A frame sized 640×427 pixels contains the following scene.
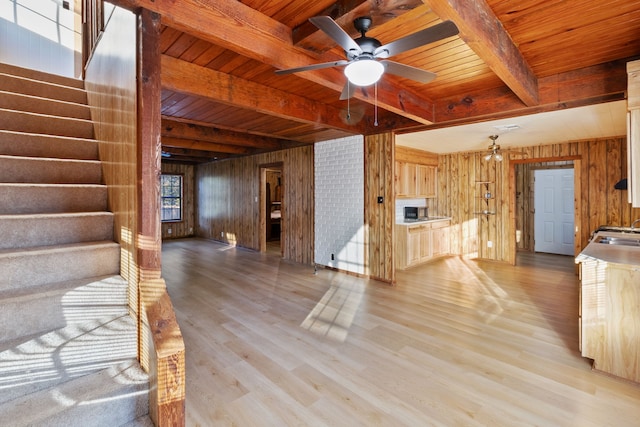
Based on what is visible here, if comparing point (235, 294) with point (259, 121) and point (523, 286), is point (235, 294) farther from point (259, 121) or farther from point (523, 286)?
point (523, 286)

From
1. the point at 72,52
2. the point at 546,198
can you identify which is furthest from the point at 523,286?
the point at 72,52

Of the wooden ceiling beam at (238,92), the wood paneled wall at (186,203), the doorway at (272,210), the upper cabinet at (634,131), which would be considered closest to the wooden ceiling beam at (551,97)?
the upper cabinet at (634,131)

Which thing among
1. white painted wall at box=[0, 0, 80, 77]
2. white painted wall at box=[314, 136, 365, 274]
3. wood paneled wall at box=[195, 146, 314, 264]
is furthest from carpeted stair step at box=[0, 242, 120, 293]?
white painted wall at box=[0, 0, 80, 77]

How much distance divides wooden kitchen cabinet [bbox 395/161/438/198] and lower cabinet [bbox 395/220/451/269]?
2.25 ft

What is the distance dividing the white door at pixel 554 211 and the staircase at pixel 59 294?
325 inches

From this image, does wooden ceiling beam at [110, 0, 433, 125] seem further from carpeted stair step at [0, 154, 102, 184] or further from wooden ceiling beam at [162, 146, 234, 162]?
wooden ceiling beam at [162, 146, 234, 162]

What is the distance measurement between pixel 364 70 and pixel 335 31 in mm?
328

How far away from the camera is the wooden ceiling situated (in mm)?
1887

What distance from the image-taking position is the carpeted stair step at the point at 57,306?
139 cm

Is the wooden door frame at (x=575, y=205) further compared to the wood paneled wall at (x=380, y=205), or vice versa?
the wooden door frame at (x=575, y=205)

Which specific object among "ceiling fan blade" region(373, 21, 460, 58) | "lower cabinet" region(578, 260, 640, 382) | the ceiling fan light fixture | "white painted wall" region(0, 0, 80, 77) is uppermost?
"white painted wall" region(0, 0, 80, 77)

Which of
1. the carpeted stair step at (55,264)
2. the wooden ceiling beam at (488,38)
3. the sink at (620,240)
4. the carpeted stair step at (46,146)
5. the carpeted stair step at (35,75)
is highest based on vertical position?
the carpeted stair step at (35,75)

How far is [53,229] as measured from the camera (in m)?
1.84

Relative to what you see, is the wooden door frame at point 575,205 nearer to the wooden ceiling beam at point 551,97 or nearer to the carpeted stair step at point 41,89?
the wooden ceiling beam at point 551,97
